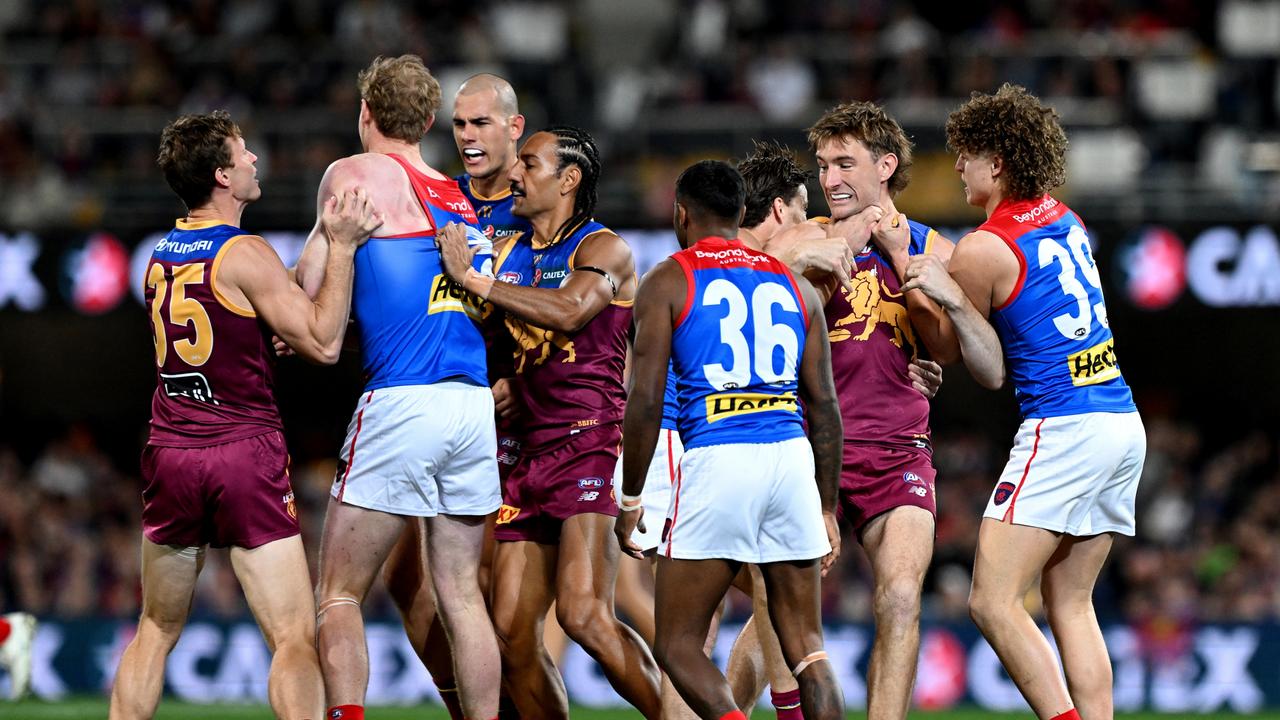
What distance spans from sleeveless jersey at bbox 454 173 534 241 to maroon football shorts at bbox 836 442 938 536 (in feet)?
6.81

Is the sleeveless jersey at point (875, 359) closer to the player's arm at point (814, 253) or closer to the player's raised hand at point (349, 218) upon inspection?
the player's arm at point (814, 253)

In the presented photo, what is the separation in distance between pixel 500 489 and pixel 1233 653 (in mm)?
9074

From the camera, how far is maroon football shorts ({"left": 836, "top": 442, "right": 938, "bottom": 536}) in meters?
7.68

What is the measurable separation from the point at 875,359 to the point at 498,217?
214 centimetres

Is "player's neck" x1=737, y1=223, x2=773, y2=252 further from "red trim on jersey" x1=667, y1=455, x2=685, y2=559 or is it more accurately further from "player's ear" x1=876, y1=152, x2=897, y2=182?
"red trim on jersey" x1=667, y1=455, x2=685, y2=559

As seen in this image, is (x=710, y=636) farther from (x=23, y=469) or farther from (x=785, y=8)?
(x=23, y=469)

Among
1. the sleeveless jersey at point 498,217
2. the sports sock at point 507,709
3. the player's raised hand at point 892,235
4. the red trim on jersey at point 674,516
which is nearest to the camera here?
the red trim on jersey at point 674,516

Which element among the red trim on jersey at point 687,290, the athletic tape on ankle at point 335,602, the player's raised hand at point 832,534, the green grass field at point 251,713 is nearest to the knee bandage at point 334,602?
the athletic tape on ankle at point 335,602

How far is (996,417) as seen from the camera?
21.2 metres

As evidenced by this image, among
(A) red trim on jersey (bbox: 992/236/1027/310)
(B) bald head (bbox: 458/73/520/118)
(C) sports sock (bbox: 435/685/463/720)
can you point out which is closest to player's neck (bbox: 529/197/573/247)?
(B) bald head (bbox: 458/73/520/118)

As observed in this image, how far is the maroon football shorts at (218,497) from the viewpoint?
7.05 metres

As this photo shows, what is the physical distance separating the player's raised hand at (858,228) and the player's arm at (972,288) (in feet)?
0.99

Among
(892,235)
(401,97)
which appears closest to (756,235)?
(892,235)

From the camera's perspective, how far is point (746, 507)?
6688 millimetres
